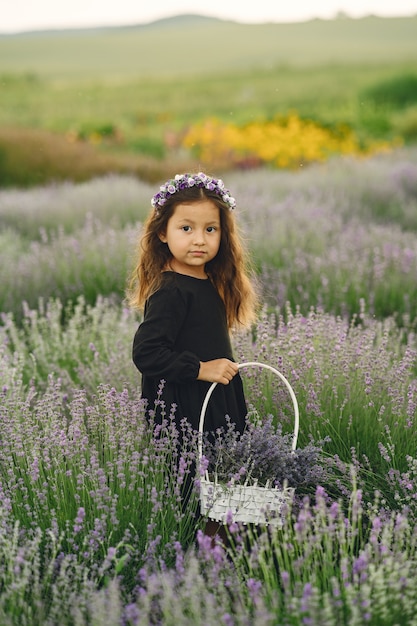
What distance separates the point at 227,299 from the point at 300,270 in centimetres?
243

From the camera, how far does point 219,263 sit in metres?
3.26

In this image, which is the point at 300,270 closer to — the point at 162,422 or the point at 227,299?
the point at 227,299

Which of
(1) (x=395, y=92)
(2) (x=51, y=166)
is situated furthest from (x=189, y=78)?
(2) (x=51, y=166)

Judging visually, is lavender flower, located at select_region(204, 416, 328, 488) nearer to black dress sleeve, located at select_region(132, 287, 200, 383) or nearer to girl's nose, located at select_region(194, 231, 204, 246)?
black dress sleeve, located at select_region(132, 287, 200, 383)

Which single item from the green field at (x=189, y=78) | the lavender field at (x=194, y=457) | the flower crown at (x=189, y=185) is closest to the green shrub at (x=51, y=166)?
the green field at (x=189, y=78)

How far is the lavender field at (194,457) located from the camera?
87.2 inches

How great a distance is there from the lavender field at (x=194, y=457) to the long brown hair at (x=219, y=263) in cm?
24

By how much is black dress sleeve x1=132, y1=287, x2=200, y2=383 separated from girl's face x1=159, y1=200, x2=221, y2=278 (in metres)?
0.14

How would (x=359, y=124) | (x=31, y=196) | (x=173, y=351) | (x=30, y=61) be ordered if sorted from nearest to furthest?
(x=173, y=351) → (x=31, y=196) → (x=359, y=124) → (x=30, y=61)

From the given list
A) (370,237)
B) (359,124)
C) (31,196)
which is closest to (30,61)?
(359,124)

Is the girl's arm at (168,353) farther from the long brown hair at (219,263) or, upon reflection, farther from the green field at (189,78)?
the green field at (189,78)

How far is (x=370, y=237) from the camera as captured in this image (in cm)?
627

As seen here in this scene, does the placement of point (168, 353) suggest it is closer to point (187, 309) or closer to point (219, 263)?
point (187, 309)

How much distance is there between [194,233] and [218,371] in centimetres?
50
